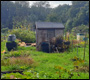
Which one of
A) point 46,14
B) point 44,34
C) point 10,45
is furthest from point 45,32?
point 46,14

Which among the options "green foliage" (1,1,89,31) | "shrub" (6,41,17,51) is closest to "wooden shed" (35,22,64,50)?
"shrub" (6,41,17,51)

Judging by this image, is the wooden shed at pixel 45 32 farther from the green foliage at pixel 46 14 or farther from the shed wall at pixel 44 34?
the green foliage at pixel 46 14

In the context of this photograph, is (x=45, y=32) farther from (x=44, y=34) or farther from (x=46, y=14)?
(x=46, y=14)

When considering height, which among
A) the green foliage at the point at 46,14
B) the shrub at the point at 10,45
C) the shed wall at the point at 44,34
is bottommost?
the shrub at the point at 10,45

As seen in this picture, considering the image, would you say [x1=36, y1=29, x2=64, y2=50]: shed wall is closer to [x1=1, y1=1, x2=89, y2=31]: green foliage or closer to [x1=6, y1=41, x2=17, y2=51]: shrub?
[x1=6, y1=41, x2=17, y2=51]: shrub

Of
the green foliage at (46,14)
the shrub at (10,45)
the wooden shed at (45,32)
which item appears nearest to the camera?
the shrub at (10,45)

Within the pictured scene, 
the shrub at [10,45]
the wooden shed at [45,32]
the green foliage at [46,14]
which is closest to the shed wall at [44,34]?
the wooden shed at [45,32]

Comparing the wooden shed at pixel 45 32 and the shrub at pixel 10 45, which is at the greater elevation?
the wooden shed at pixel 45 32

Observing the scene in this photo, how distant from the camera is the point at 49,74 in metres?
4.03

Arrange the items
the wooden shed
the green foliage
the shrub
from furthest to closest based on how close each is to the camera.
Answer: the green foliage < the wooden shed < the shrub

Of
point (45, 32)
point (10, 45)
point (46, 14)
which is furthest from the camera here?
point (46, 14)

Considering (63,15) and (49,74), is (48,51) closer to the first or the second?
(49,74)

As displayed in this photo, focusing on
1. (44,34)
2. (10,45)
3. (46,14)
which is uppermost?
(46,14)

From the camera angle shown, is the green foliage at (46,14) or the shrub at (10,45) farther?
the green foliage at (46,14)
